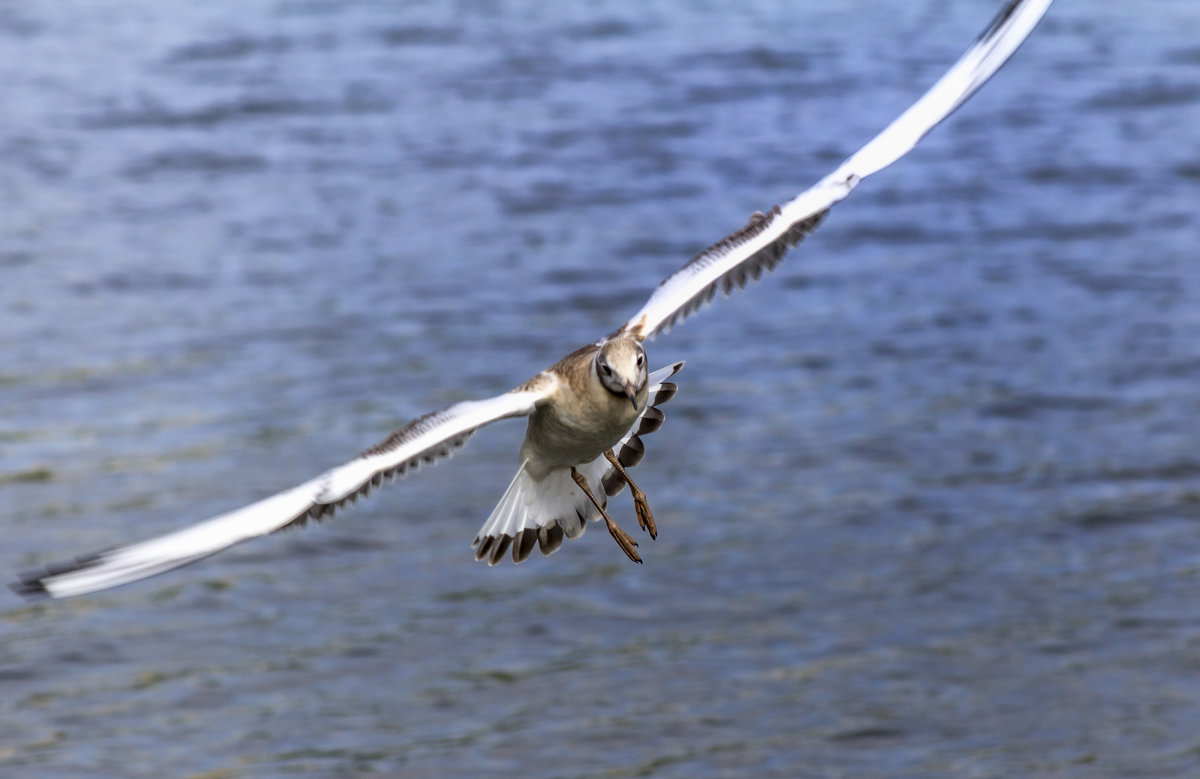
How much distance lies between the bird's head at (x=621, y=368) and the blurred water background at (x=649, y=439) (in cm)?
303

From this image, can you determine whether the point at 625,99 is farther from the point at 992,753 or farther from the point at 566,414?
the point at 566,414

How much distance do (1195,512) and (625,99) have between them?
1039 cm

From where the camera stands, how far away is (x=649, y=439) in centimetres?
1362

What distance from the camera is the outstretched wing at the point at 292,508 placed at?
6.52m

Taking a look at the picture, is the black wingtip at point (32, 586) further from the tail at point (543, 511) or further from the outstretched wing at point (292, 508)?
the tail at point (543, 511)

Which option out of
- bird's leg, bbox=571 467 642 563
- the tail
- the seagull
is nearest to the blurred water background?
the tail

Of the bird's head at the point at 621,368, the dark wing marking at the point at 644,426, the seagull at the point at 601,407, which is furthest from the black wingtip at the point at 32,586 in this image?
the dark wing marking at the point at 644,426

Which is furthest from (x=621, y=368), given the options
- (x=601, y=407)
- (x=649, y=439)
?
(x=649, y=439)

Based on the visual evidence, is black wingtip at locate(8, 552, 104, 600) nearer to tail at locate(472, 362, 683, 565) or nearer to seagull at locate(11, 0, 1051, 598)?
seagull at locate(11, 0, 1051, 598)

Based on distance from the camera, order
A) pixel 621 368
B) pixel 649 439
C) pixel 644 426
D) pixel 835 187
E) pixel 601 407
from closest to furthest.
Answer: pixel 621 368
pixel 601 407
pixel 835 187
pixel 644 426
pixel 649 439

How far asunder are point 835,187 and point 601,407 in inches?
59.4

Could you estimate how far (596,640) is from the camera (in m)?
11.5

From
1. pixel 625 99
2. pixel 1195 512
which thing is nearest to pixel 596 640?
pixel 1195 512

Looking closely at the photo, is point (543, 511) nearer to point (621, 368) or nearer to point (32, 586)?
point (621, 368)
